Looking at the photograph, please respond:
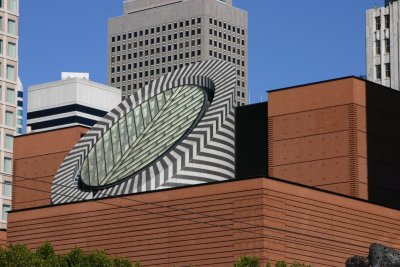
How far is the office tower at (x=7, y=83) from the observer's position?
152 meters

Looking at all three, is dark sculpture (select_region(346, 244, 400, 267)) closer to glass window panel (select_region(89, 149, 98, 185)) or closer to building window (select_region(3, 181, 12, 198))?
glass window panel (select_region(89, 149, 98, 185))

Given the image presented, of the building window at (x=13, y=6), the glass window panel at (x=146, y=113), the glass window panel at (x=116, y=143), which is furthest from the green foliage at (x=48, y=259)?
the building window at (x=13, y=6)

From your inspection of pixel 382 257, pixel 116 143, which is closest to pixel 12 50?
pixel 116 143

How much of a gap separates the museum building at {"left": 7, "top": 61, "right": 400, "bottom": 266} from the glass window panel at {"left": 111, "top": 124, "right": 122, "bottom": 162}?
0.44 ft

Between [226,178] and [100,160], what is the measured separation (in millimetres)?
12065

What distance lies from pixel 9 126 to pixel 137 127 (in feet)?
147

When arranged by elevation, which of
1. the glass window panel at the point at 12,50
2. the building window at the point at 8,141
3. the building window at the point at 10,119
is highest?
the glass window panel at the point at 12,50

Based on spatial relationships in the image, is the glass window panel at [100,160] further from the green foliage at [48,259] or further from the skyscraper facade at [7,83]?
the skyscraper facade at [7,83]

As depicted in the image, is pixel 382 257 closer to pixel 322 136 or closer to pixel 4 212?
pixel 322 136

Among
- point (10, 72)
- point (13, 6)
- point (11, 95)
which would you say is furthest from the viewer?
point (13, 6)

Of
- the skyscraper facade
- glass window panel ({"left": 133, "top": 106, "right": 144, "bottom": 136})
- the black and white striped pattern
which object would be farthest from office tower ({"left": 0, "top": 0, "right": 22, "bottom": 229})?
glass window panel ({"left": 133, "top": 106, "right": 144, "bottom": 136})

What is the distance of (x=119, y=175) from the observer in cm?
10606

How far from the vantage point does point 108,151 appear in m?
112

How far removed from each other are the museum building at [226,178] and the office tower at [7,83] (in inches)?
1495
